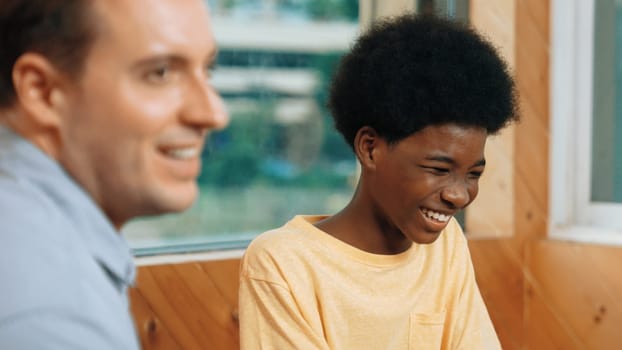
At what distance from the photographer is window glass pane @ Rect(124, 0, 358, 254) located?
220cm

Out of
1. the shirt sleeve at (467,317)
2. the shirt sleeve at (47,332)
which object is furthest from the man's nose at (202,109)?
the shirt sleeve at (467,317)

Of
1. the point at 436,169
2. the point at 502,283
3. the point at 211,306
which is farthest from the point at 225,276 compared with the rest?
the point at 502,283

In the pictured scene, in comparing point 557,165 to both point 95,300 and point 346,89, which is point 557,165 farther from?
point 95,300

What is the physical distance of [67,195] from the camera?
711 millimetres

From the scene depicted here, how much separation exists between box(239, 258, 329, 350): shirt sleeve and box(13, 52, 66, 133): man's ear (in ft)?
2.52

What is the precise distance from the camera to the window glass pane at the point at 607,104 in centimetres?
270

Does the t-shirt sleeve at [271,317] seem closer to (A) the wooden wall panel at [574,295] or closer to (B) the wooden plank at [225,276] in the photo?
(B) the wooden plank at [225,276]

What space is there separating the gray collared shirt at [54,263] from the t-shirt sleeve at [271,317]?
2.35 feet

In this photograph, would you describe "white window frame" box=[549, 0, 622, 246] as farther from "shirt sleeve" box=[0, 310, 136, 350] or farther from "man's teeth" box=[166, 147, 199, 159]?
"shirt sleeve" box=[0, 310, 136, 350]

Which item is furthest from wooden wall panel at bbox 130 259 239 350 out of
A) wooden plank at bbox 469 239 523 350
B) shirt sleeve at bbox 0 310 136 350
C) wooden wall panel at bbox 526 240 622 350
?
shirt sleeve at bbox 0 310 136 350

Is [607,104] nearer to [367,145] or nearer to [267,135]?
[267,135]

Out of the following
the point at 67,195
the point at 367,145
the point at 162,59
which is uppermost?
the point at 162,59

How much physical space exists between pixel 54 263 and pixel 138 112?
15 centimetres

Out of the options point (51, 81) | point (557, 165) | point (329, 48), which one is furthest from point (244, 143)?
point (51, 81)
